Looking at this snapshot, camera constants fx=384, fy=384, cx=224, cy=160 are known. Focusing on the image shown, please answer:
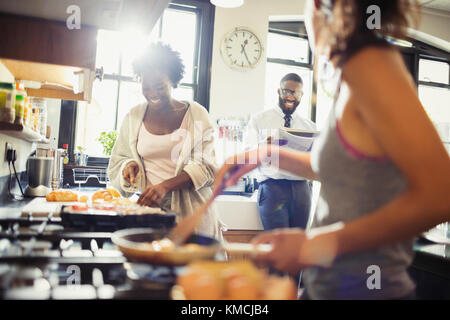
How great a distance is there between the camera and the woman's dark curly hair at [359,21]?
49 cm

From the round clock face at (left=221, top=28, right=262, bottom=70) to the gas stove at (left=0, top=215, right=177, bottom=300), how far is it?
9.58ft

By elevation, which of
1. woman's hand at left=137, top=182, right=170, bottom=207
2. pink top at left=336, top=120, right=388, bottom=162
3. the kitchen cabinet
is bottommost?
woman's hand at left=137, top=182, right=170, bottom=207

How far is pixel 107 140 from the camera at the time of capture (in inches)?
132

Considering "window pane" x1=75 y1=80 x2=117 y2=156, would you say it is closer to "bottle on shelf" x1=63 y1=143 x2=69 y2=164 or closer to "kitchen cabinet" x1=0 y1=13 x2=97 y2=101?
"bottle on shelf" x1=63 y1=143 x2=69 y2=164

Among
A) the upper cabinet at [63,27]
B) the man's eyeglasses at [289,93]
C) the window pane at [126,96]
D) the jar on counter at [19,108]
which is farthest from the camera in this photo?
the window pane at [126,96]

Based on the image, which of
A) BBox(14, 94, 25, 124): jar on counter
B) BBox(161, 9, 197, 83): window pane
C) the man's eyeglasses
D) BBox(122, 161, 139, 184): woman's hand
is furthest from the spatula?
BBox(161, 9, 197, 83): window pane

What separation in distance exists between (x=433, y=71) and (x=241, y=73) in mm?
2768

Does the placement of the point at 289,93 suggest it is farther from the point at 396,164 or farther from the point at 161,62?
the point at 396,164

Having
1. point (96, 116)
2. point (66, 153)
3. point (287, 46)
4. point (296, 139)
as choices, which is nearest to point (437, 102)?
point (287, 46)

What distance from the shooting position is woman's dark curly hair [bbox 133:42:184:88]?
1521 mm

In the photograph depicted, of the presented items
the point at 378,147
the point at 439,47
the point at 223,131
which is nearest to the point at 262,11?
the point at 223,131

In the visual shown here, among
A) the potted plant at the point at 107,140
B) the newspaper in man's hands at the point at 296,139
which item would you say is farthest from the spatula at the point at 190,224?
the potted plant at the point at 107,140

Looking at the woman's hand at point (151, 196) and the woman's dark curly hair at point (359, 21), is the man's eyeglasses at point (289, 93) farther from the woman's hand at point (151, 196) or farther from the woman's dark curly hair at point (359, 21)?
the woman's dark curly hair at point (359, 21)

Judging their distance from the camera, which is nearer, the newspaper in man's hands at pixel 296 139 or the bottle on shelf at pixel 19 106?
the bottle on shelf at pixel 19 106
